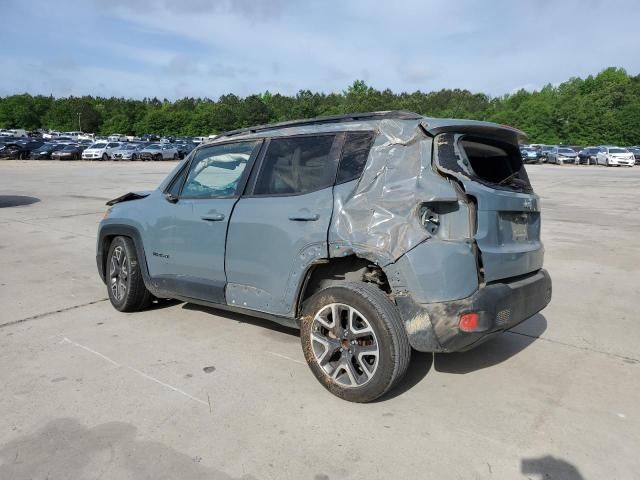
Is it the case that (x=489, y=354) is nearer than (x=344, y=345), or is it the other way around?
(x=344, y=345)

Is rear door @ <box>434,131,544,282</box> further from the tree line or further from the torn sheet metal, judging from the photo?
the tree line

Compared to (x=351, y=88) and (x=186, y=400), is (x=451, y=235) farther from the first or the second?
(x=351, y=88)

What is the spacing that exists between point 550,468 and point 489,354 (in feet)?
5.05

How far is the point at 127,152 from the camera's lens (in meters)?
44.7

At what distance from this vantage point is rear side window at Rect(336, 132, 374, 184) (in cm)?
350

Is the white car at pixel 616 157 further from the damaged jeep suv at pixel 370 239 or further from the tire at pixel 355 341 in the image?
the tire at pixel 355 341

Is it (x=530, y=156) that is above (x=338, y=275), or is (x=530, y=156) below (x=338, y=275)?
below

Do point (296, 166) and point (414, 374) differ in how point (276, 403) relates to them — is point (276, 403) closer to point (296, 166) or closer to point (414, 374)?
point (414, 374)

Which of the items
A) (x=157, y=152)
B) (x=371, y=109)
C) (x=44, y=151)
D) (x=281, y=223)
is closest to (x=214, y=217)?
(x=281, y=223)

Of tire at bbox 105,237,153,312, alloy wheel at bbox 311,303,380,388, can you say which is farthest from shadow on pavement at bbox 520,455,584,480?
tire at bbox 105,237,153,312

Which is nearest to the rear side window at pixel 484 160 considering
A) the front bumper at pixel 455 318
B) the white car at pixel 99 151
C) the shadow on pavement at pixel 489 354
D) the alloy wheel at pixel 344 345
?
the front bumper at pixel 455 318

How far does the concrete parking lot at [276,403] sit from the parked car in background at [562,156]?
46759mm

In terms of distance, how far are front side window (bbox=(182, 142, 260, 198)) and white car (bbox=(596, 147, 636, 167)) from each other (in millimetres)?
46029

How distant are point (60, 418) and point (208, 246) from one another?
162 cm
